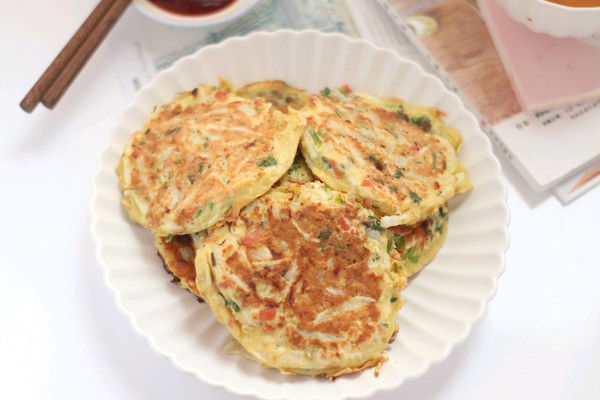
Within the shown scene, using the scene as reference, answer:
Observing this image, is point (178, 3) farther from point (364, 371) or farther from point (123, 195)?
point (364, 371)

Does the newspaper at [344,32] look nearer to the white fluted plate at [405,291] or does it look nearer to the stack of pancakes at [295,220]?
the white fluted plate at [405,291]

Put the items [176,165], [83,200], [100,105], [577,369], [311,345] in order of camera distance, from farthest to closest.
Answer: [100,105]
[83,200]
[577,369]
[176,165]
[311,345]

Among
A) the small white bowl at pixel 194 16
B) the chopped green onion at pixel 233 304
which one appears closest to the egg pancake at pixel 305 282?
the chopped green onion at pixel 233 304

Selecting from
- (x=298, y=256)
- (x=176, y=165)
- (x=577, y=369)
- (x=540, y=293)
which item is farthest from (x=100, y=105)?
(x=577, y=369)

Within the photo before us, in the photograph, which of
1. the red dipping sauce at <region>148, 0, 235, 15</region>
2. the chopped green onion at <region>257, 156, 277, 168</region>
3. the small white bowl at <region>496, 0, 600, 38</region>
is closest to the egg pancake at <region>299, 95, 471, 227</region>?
the chopped green onion at <region>257, 156, 277, 168</region>

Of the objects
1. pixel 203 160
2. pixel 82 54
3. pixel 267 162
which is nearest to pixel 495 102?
pixel 267 162

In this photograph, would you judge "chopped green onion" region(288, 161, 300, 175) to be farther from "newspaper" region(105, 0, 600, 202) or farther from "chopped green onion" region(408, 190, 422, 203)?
"newspaper" region(105, 0, 600, 202)
